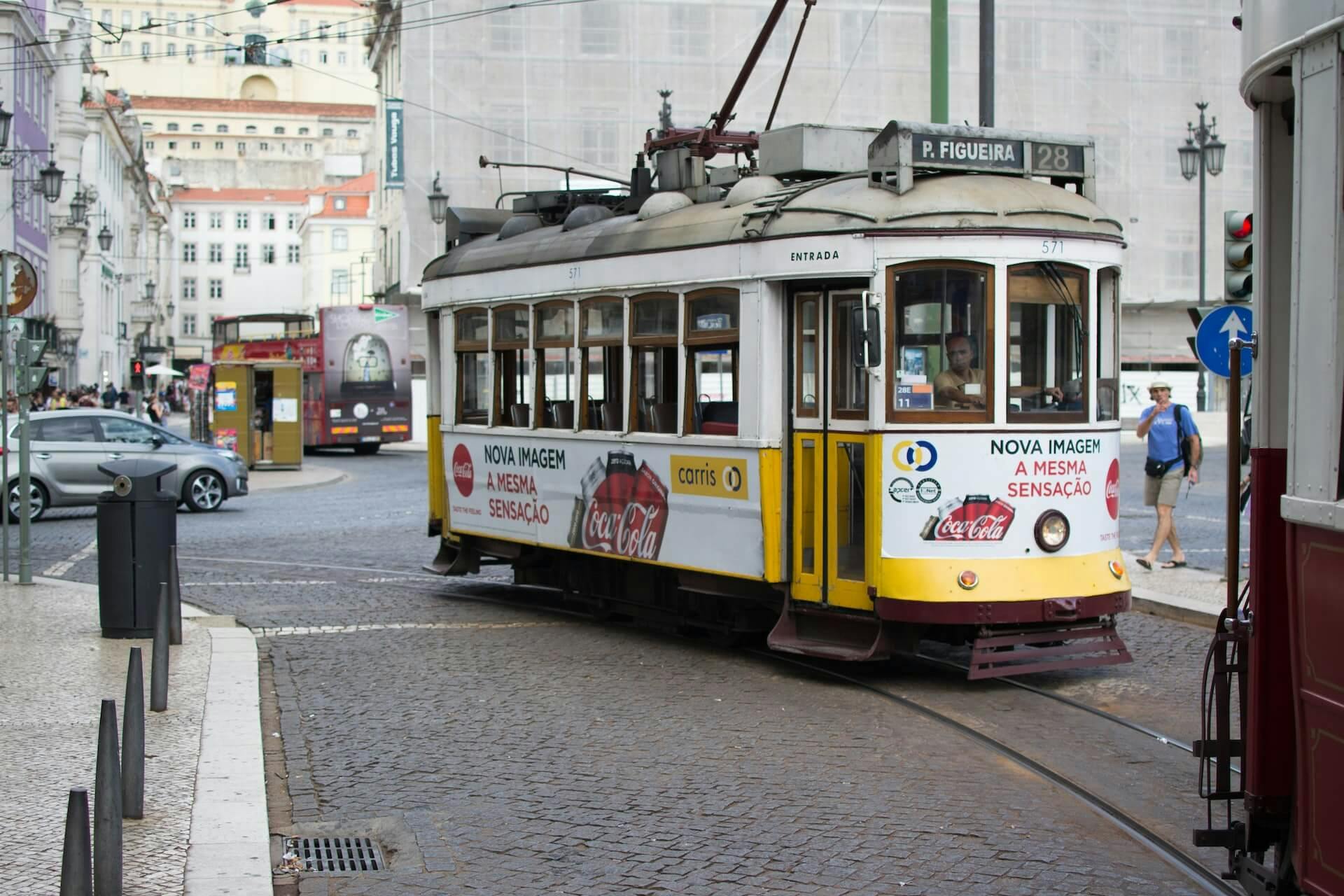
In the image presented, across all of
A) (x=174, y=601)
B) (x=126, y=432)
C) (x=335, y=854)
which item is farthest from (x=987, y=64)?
(x=126, y=432)

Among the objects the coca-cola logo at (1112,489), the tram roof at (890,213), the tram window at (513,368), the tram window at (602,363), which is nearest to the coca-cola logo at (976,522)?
the coca-cola logo at (1112,489)

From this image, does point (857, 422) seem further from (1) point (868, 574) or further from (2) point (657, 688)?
(2) point (657, 688)

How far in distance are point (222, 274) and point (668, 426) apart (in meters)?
114

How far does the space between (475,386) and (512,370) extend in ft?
2.52

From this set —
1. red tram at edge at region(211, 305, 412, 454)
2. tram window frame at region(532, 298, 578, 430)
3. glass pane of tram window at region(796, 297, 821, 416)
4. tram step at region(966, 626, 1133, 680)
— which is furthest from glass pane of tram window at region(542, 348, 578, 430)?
red tram at edge at region(211, 305, 412, 454)

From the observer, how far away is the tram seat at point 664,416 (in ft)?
37.4

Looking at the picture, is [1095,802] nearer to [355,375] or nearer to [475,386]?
[475,386]

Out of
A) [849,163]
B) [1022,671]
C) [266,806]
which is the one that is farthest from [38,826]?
[849,163]

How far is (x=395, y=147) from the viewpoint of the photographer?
55531 millimetres

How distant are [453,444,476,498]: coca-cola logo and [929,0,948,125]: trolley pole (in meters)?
4.90

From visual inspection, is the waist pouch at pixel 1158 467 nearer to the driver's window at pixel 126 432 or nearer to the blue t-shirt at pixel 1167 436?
the blue t-shirt at pixel 1167 436

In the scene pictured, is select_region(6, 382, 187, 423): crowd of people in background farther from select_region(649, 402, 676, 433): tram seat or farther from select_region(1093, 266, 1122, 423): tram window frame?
select_region(1093, 266, 1122, 423): tram window frame

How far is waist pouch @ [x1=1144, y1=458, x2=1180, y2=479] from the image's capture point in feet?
51.4

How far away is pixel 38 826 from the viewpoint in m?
6.66
